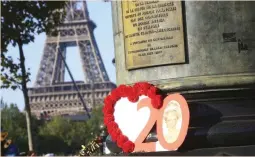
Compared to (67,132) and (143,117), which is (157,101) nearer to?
(143,117)

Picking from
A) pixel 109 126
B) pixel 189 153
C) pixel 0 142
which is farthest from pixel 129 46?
pixel 0 142

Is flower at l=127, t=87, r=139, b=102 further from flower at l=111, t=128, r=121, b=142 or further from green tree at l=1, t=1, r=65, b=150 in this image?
green tree at l=1, t=1, r=65, b=150

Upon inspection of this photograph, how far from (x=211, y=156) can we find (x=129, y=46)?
175 cm

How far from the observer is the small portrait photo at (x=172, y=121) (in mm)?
5688

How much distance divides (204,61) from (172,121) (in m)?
0.76

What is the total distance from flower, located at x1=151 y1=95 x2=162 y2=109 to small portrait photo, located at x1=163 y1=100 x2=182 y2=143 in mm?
102

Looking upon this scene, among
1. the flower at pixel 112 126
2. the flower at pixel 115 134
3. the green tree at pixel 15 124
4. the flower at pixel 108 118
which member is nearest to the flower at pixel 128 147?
the flower at pixel 115 134

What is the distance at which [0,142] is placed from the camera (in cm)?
1269

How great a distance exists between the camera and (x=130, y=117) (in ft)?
20.9

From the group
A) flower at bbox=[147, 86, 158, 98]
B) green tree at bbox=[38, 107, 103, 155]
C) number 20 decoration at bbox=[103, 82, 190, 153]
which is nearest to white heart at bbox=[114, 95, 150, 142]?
number 20 decoration at bbox=[103, 82, 190, 153]

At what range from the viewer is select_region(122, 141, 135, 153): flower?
617cm

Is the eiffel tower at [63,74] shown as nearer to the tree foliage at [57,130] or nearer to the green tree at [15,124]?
the tree foliage at [57,130]

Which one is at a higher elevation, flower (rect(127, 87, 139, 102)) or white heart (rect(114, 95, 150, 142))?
flower (rect(127, 87, 139, 102))

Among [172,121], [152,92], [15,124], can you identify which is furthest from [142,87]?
[15,124]
